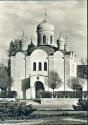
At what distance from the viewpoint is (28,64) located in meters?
26.1

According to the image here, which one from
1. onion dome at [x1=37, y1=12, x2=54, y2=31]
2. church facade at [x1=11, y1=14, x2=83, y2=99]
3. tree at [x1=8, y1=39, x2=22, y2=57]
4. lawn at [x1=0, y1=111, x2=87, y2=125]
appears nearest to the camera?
lawn at [x1=0, y1=111, x2=87, y2=125]

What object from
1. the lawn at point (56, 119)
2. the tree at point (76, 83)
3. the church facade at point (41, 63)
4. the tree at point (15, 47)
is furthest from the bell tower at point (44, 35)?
the lawn at point (56, 119)

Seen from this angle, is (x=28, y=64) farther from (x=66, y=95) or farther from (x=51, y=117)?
(x=51, y=117)

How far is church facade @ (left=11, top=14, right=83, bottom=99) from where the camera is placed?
82.9 ft

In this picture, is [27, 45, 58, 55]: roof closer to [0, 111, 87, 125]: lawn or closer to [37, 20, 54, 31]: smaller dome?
[37, 20, 54, 31]: smaller dome

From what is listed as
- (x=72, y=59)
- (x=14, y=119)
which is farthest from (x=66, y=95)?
(x=14, y=119)

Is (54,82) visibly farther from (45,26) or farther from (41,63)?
(45,26)

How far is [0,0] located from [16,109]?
4.21 meters

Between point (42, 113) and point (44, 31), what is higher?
point (44, 31)

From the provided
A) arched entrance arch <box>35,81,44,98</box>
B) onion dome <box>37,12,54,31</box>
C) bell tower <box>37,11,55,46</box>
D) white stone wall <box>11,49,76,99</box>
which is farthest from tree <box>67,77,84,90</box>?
bell tower <box>37,11,55,46</box>

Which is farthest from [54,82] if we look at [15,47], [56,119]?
[56,119]

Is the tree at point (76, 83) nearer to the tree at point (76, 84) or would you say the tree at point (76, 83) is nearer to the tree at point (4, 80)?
the tree at point (76, 84)

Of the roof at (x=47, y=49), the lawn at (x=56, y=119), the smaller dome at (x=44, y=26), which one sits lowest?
the lawn at (x=56, y=119)

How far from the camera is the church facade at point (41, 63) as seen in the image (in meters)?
25.3
